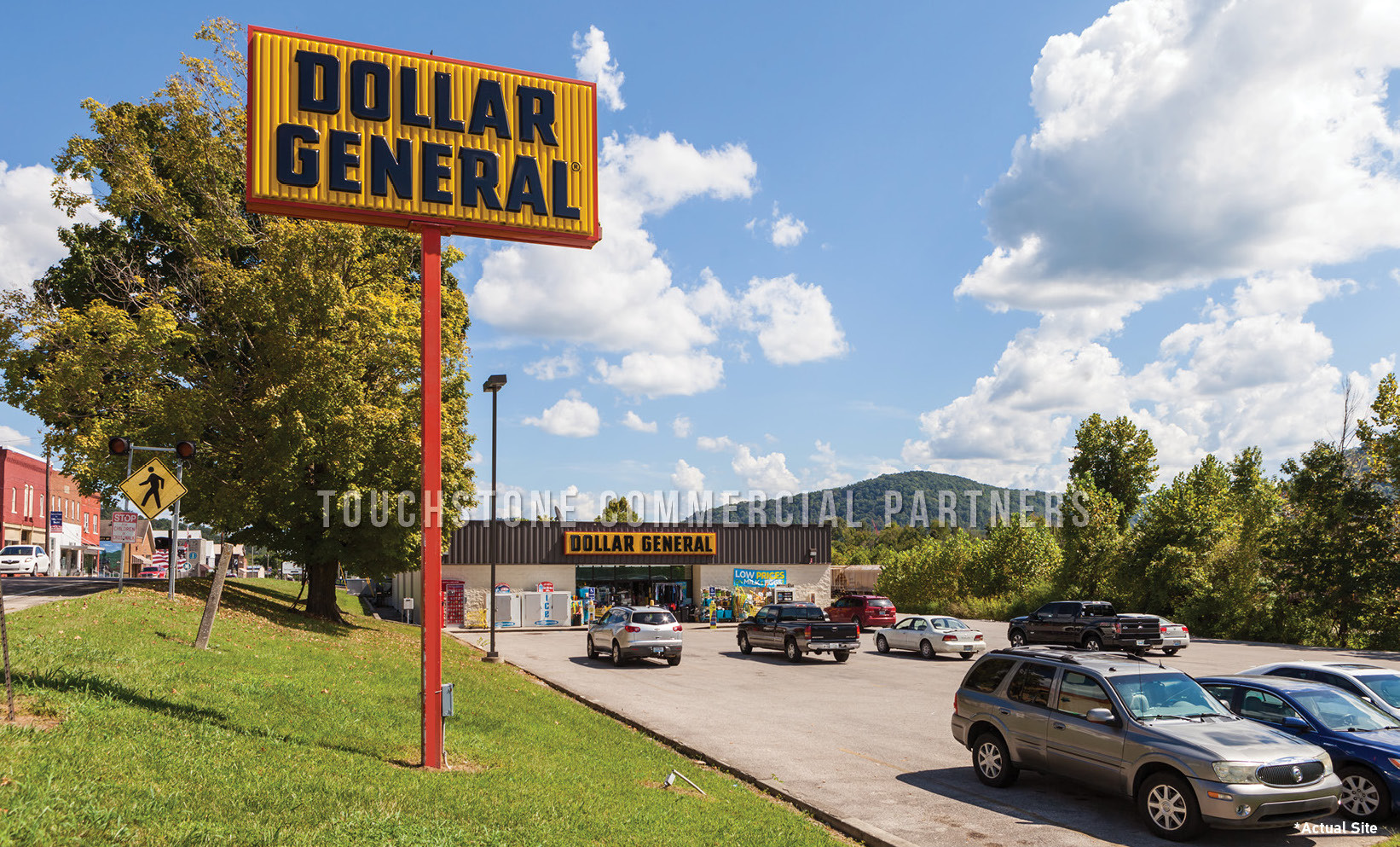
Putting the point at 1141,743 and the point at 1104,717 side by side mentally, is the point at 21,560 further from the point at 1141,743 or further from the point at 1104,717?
the point at 1141,743

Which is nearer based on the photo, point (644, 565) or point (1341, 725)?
point (1341, 725)

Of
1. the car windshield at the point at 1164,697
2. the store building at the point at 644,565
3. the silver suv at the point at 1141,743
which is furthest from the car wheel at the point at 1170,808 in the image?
the store building at the point at 644,565

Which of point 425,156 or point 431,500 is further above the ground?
point 425,156

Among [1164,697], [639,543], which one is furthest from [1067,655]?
[639,543]

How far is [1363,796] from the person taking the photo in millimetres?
9562

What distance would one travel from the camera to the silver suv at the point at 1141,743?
869 cm

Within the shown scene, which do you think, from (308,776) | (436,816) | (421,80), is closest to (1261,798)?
(436,816)

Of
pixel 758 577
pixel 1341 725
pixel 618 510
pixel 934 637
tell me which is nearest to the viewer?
pixel 1341 725

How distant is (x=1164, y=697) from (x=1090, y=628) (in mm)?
19605

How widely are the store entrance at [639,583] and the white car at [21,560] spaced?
28104mm

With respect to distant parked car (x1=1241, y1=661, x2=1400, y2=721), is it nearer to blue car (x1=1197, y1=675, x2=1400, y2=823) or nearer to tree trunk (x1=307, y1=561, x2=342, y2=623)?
blue car (x1=1197, y1=675, x2=1400, y2=823)

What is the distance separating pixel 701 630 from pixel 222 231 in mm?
29980

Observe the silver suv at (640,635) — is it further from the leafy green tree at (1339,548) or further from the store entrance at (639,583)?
the leafy green tree at (1339,548)

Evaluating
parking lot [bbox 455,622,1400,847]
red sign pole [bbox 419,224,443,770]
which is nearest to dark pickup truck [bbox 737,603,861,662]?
parking lot [bbox 455,622,1400,847]
